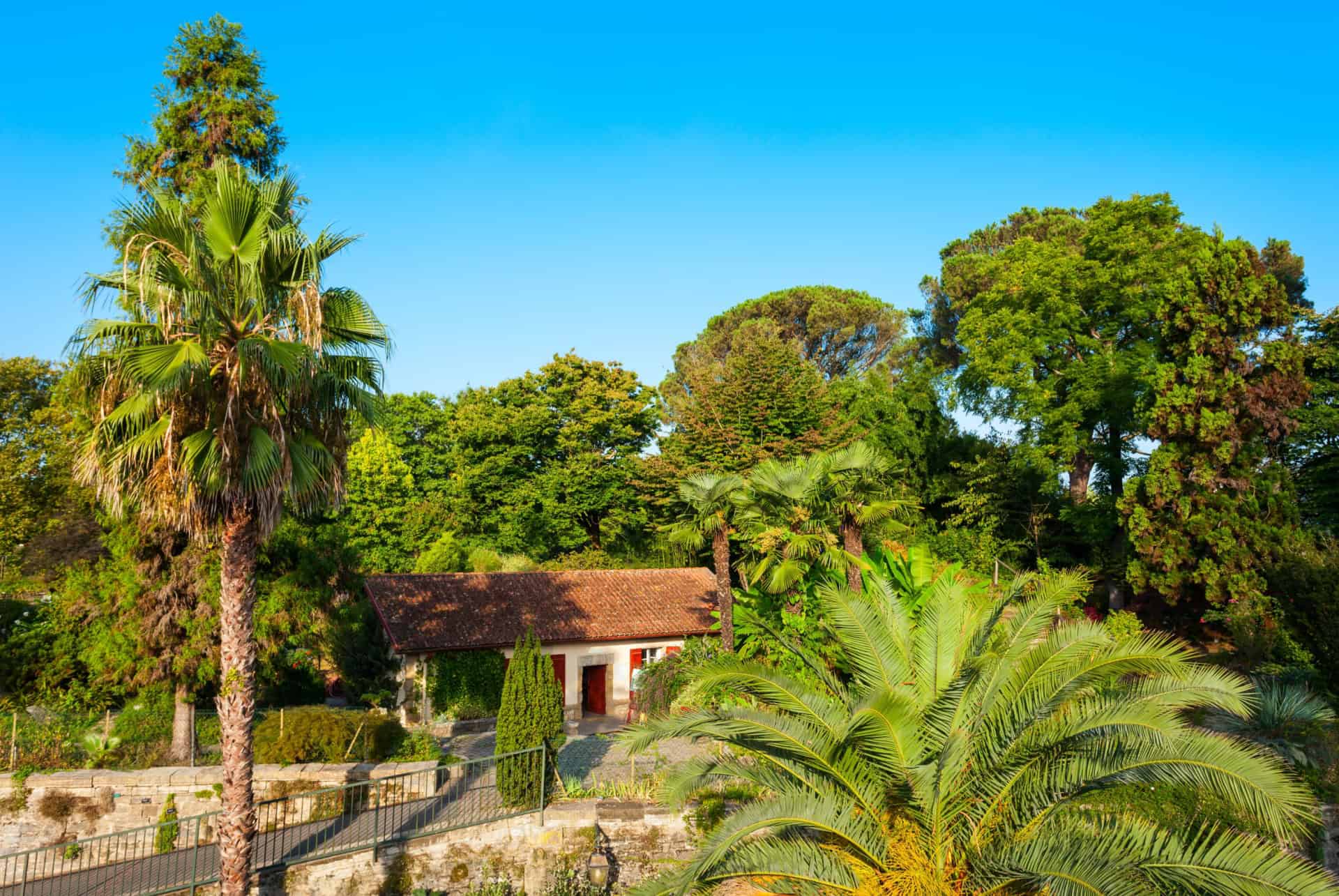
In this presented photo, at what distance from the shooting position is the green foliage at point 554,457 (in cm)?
3641

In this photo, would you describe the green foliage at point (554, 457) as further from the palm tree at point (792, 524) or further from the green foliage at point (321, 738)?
the green foliage at point (321, 738)

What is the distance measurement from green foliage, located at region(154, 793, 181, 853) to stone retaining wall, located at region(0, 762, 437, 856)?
16 centimetres

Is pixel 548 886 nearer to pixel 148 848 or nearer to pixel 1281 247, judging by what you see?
pixel 148 848

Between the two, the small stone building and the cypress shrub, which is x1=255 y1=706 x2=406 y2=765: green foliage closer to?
the cypress shrub

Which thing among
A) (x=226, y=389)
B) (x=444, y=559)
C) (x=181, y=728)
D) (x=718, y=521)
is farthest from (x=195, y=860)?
(x=444, y=559)

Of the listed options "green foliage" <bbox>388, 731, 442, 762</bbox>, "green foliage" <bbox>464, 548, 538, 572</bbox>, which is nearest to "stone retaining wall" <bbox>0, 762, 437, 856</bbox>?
"green foliage" <bbox>388, 731, 442, 762</bbox>

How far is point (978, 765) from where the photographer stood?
7441 millimetres

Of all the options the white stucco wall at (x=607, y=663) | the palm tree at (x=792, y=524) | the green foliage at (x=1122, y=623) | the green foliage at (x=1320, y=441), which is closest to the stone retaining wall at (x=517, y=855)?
the palm tree at (x=792, y=524)

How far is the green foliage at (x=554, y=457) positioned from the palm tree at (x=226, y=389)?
26.4 m

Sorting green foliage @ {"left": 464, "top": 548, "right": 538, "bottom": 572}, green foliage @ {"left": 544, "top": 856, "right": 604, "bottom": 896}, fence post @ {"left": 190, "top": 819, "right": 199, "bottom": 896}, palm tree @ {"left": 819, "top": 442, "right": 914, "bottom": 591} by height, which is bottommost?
green foliage @ {"left": 544, "top": 856, "right": 604, "bottom": 896}

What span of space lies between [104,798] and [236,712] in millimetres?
5408

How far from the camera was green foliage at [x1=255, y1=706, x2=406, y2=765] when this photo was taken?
13938 mm

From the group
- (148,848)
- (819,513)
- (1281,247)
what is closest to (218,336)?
(148,848)

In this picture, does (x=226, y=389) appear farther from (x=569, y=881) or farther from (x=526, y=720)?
(x=569, y=881)
